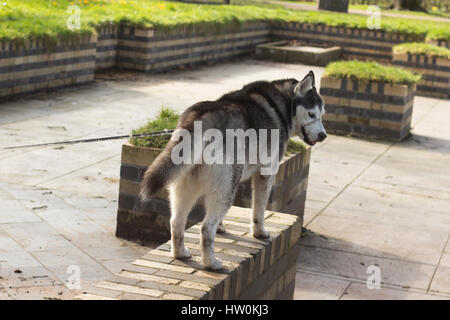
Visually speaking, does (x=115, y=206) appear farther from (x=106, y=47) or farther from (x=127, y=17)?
(x=127, y=17)

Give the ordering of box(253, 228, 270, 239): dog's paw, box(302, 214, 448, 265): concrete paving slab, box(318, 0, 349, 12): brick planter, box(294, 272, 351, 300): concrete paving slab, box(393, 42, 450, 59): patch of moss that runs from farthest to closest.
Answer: box(318, 0, 349, 12): brick planter < box(393, 42, 450, 59): patch of moss < box(302, 214, 448, 265): concrete paving slab < box(294, 272, 351, 300): concrete paving slab < box(253, 228, 270, 239): dog's paw

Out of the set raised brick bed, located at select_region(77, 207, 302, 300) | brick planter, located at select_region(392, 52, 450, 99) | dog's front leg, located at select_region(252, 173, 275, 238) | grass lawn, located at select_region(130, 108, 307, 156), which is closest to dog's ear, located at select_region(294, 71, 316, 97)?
dog's front leg, located at select_region(252, 173, 275, 238)

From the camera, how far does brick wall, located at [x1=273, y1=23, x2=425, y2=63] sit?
22.6m

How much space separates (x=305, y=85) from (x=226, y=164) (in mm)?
986

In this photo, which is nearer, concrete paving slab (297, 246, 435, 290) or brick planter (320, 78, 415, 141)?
concrete paving slab (297, 246, 435, 290)

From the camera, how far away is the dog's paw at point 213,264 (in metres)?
4.95

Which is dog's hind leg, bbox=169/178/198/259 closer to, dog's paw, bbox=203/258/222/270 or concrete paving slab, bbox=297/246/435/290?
dog's paw, bbox=203/258/222/270

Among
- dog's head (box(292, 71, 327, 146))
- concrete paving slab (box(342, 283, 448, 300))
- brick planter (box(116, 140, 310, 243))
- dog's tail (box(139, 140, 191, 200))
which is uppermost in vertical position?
dog's head (box(292, 71, 327, 146))

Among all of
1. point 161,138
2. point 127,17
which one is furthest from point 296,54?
point 161,138

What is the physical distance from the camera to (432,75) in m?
18.0

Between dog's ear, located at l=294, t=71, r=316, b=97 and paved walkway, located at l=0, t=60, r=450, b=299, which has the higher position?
dog's ear, located at l=294, t=71, r=316, b=97

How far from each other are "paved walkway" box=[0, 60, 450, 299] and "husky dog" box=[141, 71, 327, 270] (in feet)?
4.10

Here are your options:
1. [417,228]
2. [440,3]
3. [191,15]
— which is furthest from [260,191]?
[440,3]

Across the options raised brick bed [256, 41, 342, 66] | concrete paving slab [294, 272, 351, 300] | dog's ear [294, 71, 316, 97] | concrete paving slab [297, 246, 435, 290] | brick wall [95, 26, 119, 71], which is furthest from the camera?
raised brick bed [256, 41, 342, 66]
